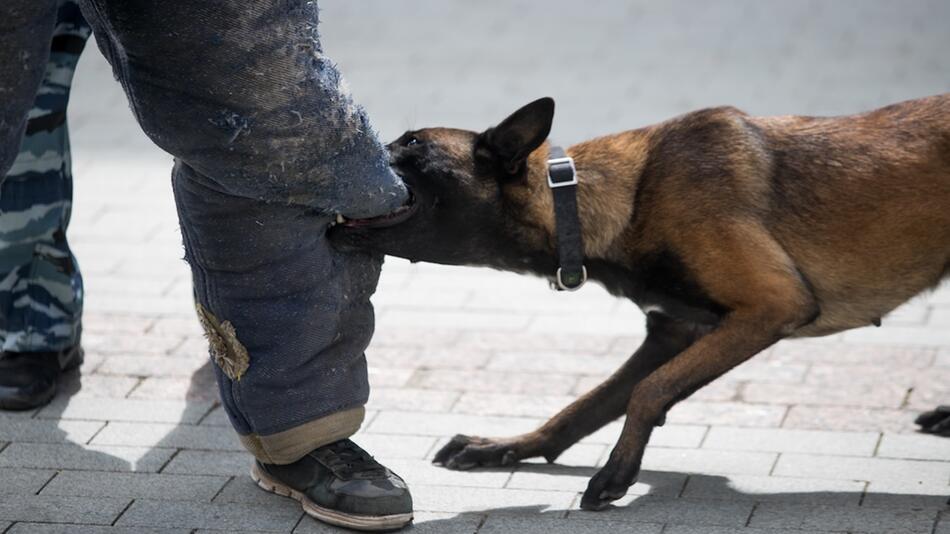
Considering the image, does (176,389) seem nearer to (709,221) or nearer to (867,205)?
(709,221)

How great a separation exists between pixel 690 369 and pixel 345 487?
95cm

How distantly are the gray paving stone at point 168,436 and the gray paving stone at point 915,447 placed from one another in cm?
188

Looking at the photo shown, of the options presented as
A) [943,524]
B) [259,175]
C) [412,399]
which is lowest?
[412,399]

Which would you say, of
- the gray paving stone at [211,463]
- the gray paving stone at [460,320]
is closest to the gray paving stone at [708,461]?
the gray paving stone at [211,463]

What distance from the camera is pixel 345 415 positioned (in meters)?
3.73

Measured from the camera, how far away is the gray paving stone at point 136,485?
12.5ft

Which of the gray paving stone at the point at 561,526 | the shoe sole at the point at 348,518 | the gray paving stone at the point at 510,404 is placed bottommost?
the gray paving stone at the point at 510,404

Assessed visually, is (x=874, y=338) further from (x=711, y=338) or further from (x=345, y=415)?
(x=345, y=415)

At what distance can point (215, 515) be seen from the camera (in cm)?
366

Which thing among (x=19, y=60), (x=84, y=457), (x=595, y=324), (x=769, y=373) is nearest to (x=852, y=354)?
(x=769, y=373)

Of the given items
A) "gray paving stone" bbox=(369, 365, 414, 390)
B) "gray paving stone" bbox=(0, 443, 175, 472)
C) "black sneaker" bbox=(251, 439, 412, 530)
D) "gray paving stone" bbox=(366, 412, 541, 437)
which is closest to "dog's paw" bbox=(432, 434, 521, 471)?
"gray paving stone" bbox=(366, 412, 541, 437)

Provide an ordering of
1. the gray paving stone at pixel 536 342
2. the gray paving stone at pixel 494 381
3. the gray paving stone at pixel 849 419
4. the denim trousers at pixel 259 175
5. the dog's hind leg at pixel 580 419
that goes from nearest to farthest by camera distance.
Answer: the denim trousers at pixel 259 175 → the dog's hind leg at pixel 580 419 → the gray paving stone at pixel 849 419 → the gray paving stone at pixel 494 381 → the gray paving stone at pixel 536 342

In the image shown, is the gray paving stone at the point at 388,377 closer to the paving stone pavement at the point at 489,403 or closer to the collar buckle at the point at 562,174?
the paving stone pavement at the point at 489,403

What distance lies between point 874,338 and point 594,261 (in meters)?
1.62
